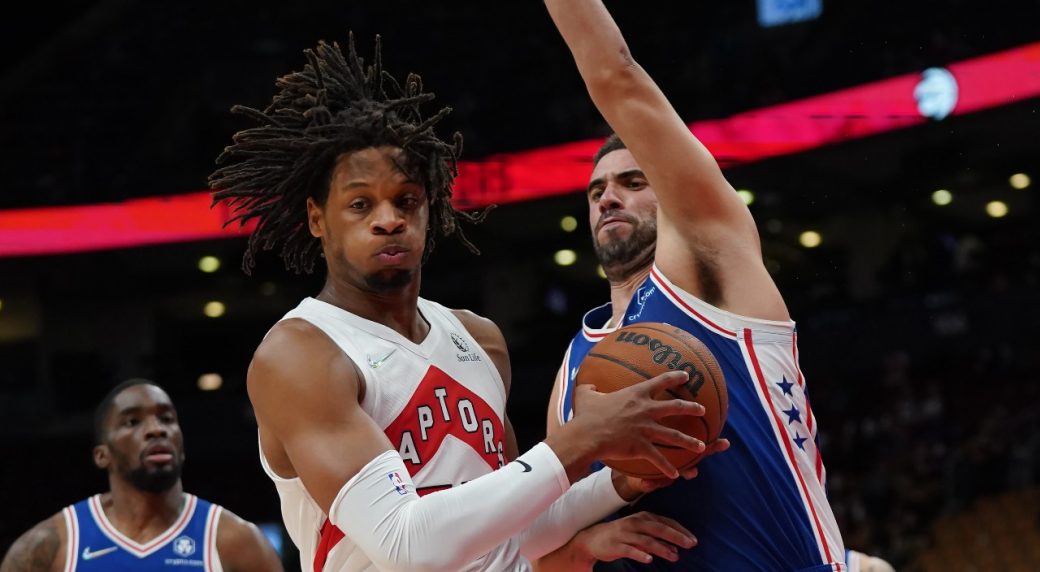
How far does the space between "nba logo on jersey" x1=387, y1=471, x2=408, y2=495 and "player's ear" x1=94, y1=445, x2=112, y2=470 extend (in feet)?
11.8

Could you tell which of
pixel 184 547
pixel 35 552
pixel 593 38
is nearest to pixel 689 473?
pixel 593 38

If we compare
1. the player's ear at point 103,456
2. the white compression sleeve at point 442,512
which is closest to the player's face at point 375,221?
the white compression sleeve at point 442,512

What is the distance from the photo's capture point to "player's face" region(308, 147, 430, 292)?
298cm

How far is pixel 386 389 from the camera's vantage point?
9.68ft

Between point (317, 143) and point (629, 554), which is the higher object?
point (317, 143)

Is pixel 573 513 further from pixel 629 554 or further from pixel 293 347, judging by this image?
pixel 293 347

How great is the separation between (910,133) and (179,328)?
31.7ft

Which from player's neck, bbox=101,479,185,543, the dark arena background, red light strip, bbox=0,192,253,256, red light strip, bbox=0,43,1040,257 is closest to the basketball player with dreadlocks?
player's neck, bbox=101,479,185,543

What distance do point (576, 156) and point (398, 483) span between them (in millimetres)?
11881

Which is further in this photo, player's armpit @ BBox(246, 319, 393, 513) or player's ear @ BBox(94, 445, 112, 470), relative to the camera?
player's ear @ BBox(94, 445, 112, 470)

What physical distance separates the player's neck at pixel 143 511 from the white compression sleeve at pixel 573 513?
3.06 m

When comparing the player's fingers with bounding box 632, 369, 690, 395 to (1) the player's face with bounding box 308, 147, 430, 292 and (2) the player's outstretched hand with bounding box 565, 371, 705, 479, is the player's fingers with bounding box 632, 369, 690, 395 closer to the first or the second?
(2) the player's outstretched hand with bounding box 565, 371, 705, 479

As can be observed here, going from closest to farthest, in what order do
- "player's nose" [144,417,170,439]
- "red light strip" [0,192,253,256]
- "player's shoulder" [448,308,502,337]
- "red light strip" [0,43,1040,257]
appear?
1. "player's shoulder" [448,308,502,337]
2. "player's nose" [144,417,170,439]
3. "red light strip" [0,43,1040,257]
4. "red light strip" [0,192,253,256]

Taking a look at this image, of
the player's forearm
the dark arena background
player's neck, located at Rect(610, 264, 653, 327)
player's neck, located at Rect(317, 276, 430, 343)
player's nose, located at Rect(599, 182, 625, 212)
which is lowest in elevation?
player's neck, located at Rect(317, 276, 430, 343)
